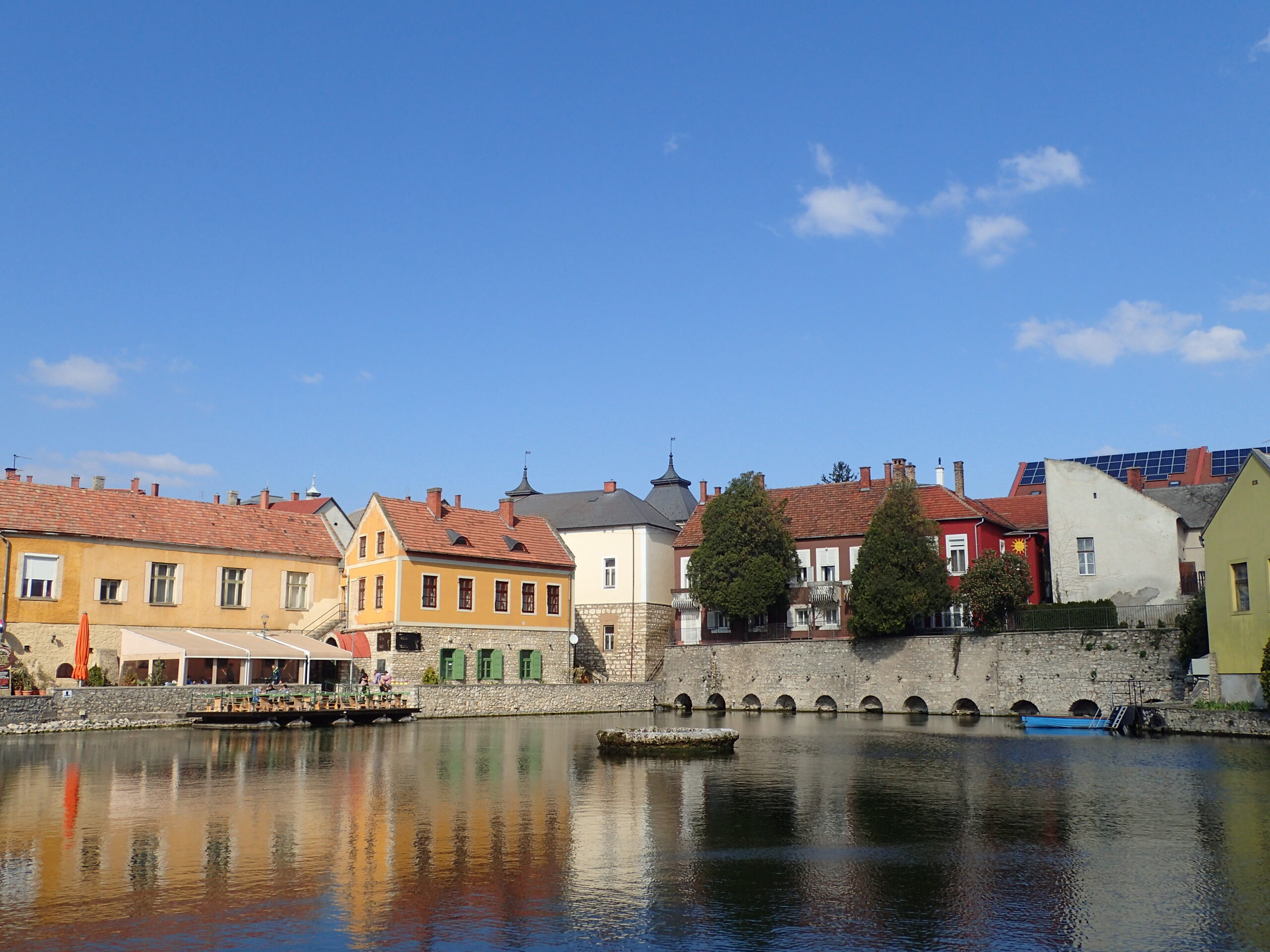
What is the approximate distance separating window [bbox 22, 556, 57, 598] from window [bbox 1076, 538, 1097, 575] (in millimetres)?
44205

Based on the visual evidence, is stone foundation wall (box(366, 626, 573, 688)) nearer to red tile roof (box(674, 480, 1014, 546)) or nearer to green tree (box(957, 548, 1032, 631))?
red tile roof (box(674, 480, 1014, 546))

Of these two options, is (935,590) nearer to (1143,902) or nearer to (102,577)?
(102,577)

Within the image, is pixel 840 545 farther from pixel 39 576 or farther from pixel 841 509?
pixel 39 576

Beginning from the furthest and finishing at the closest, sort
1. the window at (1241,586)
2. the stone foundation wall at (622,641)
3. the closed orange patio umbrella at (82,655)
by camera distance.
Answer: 1. the stone foundation wall at (622,641)
2. the closed orange patio umbrella at (82,655)
3. the window at (1241,586)

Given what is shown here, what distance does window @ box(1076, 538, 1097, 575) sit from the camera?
51.8 metres

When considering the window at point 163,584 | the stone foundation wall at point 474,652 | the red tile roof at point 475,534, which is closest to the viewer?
the window at point 163,584

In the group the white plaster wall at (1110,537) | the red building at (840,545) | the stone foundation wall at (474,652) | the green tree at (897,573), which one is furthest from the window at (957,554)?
the stone foundation wall at (474,652)

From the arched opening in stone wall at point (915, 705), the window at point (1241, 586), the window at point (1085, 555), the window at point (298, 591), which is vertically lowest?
the arched opening in stone wall at point (915, 705)

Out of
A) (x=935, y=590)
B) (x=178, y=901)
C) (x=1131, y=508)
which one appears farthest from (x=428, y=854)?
(x=1131, y=508)

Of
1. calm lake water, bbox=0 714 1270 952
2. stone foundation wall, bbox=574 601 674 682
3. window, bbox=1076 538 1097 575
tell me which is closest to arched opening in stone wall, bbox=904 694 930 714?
window, bbox=1076 538 1097 575

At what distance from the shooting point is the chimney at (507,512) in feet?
182

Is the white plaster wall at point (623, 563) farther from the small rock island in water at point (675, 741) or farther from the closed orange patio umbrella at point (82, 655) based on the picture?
the small rock island in water at point (675, 741)

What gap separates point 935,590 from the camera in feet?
166

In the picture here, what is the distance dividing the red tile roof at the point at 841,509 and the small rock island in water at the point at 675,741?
29.1 metres
